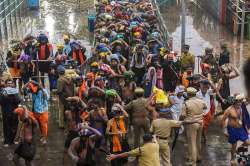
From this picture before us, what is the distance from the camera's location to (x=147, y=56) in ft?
42.2

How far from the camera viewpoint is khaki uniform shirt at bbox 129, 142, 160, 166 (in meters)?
7.48

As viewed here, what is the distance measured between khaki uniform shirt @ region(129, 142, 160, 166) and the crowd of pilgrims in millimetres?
13

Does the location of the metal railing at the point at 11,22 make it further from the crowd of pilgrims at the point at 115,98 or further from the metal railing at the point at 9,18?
the crowd of pilgrims at the point at 115,98

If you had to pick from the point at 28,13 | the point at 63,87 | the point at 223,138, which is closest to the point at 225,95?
the point at 223,138

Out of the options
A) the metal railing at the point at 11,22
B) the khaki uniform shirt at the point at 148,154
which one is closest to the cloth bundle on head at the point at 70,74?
the khaki uniform shirt at the point at 148,154

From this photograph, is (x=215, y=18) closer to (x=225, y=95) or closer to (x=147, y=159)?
(x=225, y=95)

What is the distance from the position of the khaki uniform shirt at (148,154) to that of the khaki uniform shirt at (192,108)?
1646mm

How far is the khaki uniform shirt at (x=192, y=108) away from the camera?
902cm

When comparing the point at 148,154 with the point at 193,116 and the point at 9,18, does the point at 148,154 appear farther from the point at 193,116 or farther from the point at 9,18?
the point at 9,18

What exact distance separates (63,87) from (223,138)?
128 inches

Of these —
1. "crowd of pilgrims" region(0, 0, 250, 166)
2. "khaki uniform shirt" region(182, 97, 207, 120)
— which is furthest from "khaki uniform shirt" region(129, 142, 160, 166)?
"khaki uniform shirt" region(182, 97, 207, 120)

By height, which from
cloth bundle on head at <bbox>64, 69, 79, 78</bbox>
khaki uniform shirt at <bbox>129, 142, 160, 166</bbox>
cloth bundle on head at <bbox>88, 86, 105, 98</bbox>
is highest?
cloth bundle on head at <bbox>64, 69, 79, 78</bbox>

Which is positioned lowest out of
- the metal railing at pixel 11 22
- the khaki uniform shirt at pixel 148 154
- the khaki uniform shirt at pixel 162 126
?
the khaki uniform shirt at pixel 148 154

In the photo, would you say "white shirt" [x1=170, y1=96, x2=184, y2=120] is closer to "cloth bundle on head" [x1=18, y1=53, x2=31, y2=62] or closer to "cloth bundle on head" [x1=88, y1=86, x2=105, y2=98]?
"cloth bundle on head" [x1=88, y1=86, x2=105, y2=98]
